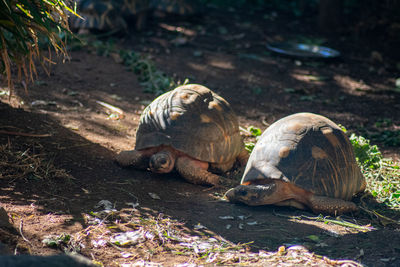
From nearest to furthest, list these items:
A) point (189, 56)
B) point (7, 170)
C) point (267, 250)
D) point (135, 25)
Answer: point (267, 250) < point (7, 170) < point (189, 56) < point (135, 25)

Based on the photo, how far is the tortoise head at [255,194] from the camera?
3574mm

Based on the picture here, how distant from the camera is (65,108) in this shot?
5.46 metres

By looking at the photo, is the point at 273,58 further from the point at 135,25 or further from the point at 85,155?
the point at 85,155

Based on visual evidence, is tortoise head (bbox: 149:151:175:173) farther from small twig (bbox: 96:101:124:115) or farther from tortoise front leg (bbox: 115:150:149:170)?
small twig (bbox: 96:101:124:115)

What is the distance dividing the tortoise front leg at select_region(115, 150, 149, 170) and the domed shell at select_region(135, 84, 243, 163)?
73 millimetres

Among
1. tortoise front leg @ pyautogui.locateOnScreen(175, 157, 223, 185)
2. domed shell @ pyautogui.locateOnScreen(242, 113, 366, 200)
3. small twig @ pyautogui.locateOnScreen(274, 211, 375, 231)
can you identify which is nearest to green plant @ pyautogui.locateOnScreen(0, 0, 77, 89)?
tortoise front leg @ pyautogui.locateOnScreen(175, 157, 223, 185)

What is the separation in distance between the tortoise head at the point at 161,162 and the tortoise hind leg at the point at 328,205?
125 centimetres

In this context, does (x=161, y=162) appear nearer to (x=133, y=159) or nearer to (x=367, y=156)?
(x=133, y=159)

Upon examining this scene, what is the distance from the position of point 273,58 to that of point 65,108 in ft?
15.0

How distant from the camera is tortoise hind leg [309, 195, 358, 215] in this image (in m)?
3.58

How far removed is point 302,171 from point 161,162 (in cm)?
121

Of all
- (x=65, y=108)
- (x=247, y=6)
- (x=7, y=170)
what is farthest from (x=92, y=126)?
(x=247, y=6)

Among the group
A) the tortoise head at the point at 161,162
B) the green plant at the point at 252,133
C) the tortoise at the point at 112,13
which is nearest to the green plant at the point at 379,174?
the green plant at the point at 252,133

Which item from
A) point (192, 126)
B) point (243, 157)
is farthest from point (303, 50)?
point (192, 126)
